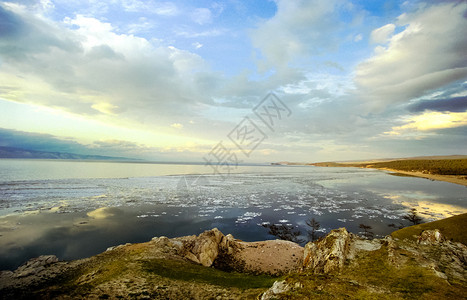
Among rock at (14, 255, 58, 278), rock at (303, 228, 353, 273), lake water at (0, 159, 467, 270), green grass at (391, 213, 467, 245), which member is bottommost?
lake water at (0, 159, 467, 270)

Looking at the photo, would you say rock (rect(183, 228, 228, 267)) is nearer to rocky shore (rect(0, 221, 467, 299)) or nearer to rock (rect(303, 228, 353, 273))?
rocky shore (rect(0, 221, 467, 299))

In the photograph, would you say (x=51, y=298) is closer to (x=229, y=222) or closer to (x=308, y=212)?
(x=229, y=222)

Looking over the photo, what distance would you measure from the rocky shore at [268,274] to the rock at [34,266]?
1.8 inches

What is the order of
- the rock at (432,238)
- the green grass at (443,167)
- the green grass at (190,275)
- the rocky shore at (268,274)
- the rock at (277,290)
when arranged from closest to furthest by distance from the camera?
1. the rock at (277,290)
2. the rocky shore at (268,274)
3. the green grass at (190,275)
4. the rock at (432,238)
5. the green grass at (443,167)

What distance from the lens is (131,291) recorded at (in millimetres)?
7789

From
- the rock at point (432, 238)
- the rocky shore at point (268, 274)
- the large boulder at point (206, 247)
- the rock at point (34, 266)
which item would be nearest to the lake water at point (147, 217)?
the rock at point (34, 266)

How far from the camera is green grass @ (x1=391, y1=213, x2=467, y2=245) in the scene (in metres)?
14.2

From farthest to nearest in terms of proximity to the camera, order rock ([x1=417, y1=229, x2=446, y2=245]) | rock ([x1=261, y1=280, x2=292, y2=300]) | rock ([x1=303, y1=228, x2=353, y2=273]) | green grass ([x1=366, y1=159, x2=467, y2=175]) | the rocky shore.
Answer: green grass ([x1=366, y1=159, x2=467, y2=175]) < rock ([x1=417, y1=229, x2=446, y2=245]) < rock ([x1=303, y1=228, x2=353, y2=273]) < the rocky shore < rock ([x1=261, y1=280, x2=292, y2=300])

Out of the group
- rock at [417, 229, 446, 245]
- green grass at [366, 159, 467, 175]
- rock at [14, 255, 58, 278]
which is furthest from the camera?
green grass at [366, 159, 467, 175]

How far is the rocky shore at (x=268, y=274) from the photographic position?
6414 millimetres

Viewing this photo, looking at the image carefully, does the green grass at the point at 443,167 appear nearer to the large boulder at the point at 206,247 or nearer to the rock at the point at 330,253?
the rock at the point at 330,253

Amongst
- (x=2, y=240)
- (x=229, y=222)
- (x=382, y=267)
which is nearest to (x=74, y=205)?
(x=2, y=240)

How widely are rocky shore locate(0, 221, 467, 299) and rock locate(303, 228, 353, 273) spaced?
40 millimetres

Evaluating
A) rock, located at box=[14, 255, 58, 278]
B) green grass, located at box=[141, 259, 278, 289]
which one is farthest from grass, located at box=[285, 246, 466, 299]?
rock, located at box=[14, 255, 58, 278]
